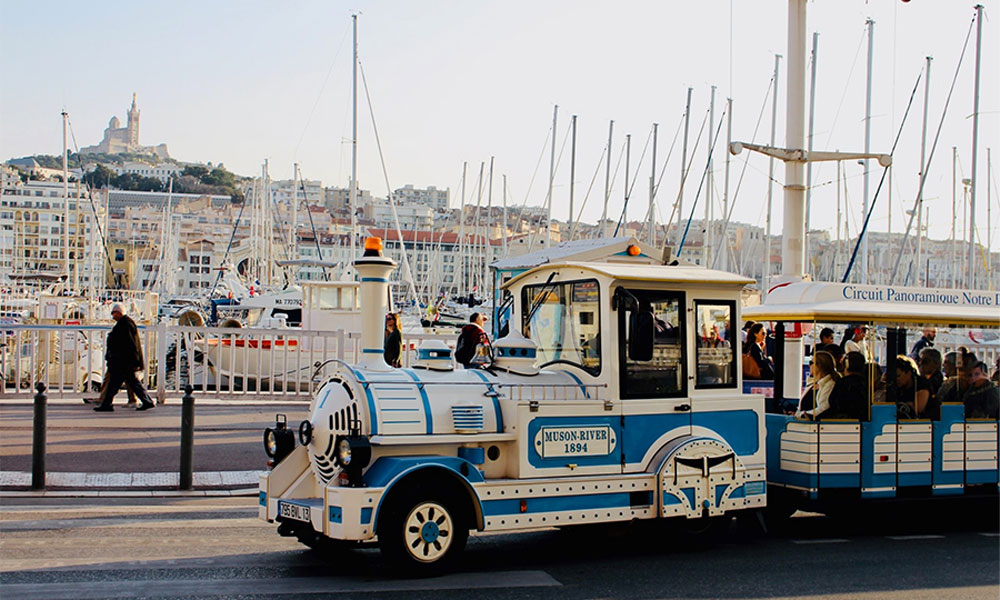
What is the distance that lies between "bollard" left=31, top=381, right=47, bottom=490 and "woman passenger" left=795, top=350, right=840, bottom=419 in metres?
7.99

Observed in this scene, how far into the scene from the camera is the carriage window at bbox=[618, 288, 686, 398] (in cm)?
891

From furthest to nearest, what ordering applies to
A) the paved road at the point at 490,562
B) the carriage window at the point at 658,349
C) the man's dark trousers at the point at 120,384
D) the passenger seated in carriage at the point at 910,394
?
the man's dark trousers at the point at 120,384
the passenger seated in carriage at the point at 910,394
the carriage window at the point at 658,349
the paved road at the point at 490,562

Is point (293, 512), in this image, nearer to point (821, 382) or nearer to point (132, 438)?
point (821, 382)

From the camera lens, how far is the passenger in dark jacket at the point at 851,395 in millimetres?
10383

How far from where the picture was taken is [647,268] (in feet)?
30.8

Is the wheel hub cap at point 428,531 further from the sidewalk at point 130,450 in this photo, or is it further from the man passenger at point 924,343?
the man passenger at point 924,343

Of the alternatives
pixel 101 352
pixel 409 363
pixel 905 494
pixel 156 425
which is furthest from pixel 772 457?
pixel 101 352

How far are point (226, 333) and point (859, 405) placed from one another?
35.6ft

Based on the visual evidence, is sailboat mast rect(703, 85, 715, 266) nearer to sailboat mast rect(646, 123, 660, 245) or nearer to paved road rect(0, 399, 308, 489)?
sailboat mast rect(646, 123, 660, 245)

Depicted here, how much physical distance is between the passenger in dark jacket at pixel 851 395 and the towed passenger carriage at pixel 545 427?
121 centimetres

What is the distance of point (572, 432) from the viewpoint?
864 centimetres

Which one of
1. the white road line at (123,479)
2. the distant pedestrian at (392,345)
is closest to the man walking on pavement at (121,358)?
the distant pedestrian at (392,345)

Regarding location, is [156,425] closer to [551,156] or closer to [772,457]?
[772,457]

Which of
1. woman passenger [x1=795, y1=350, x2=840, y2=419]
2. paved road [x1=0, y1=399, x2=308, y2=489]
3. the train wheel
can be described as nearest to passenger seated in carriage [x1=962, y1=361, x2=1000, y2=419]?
woman passenger [x1=795, y1=350, x2=840, y2=419]
